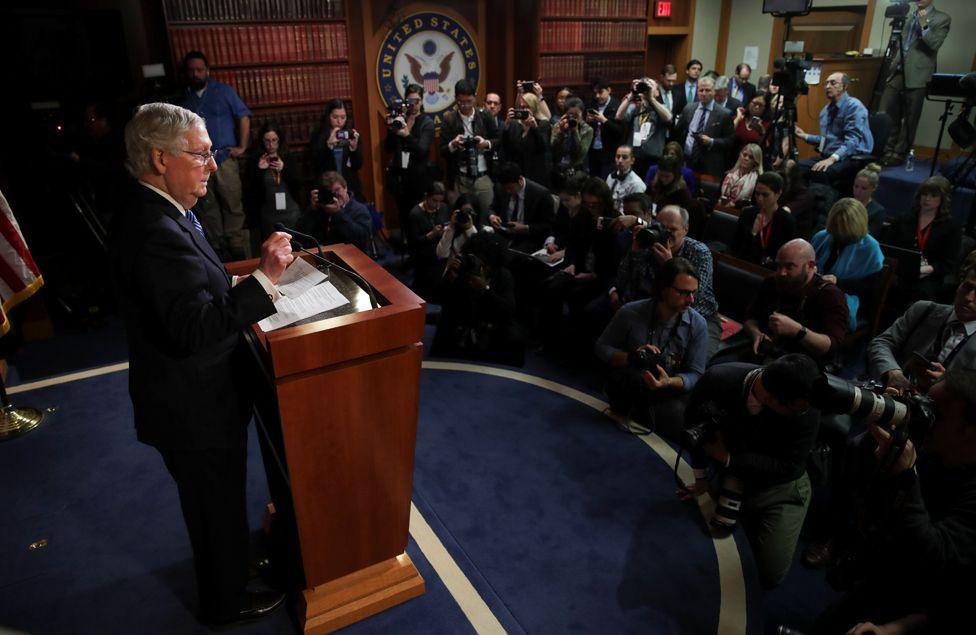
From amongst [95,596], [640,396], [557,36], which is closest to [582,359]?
[640,396]

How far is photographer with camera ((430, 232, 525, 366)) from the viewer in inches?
159

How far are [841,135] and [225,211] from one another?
17.9 ft

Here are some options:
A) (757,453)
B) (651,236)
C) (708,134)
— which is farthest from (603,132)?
(757,453)

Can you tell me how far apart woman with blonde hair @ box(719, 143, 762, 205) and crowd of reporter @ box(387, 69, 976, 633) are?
23 mm

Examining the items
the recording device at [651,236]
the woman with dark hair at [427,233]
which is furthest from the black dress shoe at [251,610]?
the woman with dark hair at [427,233]

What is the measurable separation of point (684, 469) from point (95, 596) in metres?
2.37

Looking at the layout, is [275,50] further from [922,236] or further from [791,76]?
[922,236]

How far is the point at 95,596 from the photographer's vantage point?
2309 mm

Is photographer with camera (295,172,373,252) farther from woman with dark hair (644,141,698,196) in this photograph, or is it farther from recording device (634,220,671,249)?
woman with dark hair (644,141,698,196)

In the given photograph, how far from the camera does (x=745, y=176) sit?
5215 mm

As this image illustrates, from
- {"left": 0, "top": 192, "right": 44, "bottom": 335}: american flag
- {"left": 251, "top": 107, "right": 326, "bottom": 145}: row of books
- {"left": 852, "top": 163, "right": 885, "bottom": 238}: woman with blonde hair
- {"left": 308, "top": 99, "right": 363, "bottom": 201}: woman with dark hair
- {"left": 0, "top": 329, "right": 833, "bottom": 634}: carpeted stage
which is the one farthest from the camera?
{"left": 251, "top": 107, "right": 326, "bottom": 145}: row of books

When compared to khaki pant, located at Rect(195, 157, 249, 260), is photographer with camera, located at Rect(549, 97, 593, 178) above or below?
above

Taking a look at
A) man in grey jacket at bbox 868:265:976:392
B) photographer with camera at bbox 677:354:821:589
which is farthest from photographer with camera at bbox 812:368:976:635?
man in grey jacket at bbox 868:265:976:392

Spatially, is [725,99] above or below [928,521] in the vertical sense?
above
